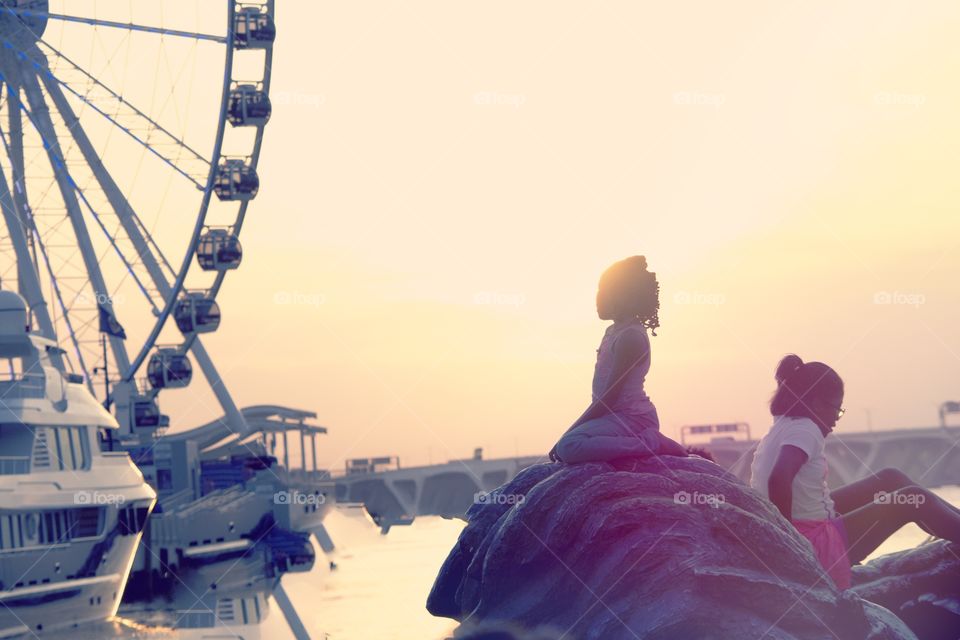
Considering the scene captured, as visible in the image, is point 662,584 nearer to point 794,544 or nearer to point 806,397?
point 794,544

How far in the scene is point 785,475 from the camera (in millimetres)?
7484

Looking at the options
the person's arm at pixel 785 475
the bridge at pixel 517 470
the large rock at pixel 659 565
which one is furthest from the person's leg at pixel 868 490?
the bridge at pixel 517 470

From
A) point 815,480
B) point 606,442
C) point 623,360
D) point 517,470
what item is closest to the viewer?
point 606,442

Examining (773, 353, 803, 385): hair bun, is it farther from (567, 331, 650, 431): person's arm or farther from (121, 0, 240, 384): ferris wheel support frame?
(121, 0, 240, 384): ferris wheel support frame

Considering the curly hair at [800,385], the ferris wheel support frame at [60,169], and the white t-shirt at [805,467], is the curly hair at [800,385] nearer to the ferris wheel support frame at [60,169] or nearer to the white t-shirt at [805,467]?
the white t-shirt at [805,467]

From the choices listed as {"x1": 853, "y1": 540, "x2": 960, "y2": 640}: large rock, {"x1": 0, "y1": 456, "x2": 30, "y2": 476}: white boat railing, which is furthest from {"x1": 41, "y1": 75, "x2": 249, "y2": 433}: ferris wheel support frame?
{"x1": 853, "y1": 540, "x2": 960, "y2": 640}: large rock

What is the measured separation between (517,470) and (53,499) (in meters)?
72.8

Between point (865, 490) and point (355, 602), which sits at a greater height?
point (865, 490)

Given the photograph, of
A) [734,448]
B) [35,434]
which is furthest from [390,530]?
[35,434]

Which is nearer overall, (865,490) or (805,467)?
(805,467)

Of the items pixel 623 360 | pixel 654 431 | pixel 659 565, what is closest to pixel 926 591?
pixel 654 431

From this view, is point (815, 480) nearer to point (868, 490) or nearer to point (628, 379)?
point (868, 490)

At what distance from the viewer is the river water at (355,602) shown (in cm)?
3019

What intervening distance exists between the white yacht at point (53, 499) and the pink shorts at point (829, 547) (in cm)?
3120
